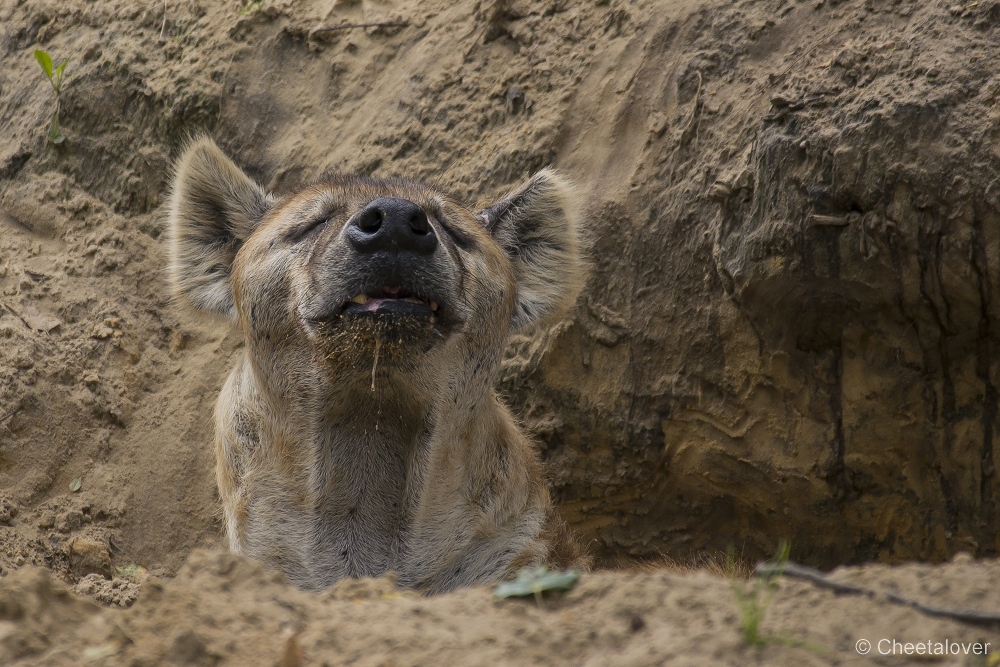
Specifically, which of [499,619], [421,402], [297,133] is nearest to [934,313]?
[421,402]

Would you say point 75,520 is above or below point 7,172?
below

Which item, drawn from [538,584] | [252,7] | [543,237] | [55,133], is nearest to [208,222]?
[543,237]

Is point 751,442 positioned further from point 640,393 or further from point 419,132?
point 419,132

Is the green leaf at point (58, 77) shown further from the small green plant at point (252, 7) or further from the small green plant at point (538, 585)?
the small green plant at point (538, 585)

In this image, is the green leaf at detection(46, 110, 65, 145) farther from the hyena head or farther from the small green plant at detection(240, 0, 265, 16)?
the hyena head

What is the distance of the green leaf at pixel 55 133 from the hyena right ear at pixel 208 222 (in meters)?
2.12

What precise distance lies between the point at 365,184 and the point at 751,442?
2.30 metres

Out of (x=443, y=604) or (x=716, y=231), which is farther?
(x=716, y=231)

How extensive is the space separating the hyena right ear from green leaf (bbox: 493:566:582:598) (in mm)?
2499

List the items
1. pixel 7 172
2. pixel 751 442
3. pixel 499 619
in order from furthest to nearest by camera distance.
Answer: pixel 7 172
pixel 751 442
pixel 499 619

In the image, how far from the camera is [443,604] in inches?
103

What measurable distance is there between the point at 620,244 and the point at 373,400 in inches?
69.0

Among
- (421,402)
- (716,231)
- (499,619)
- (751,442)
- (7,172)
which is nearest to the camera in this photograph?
(499,619)

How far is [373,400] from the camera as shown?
418 centimetres
